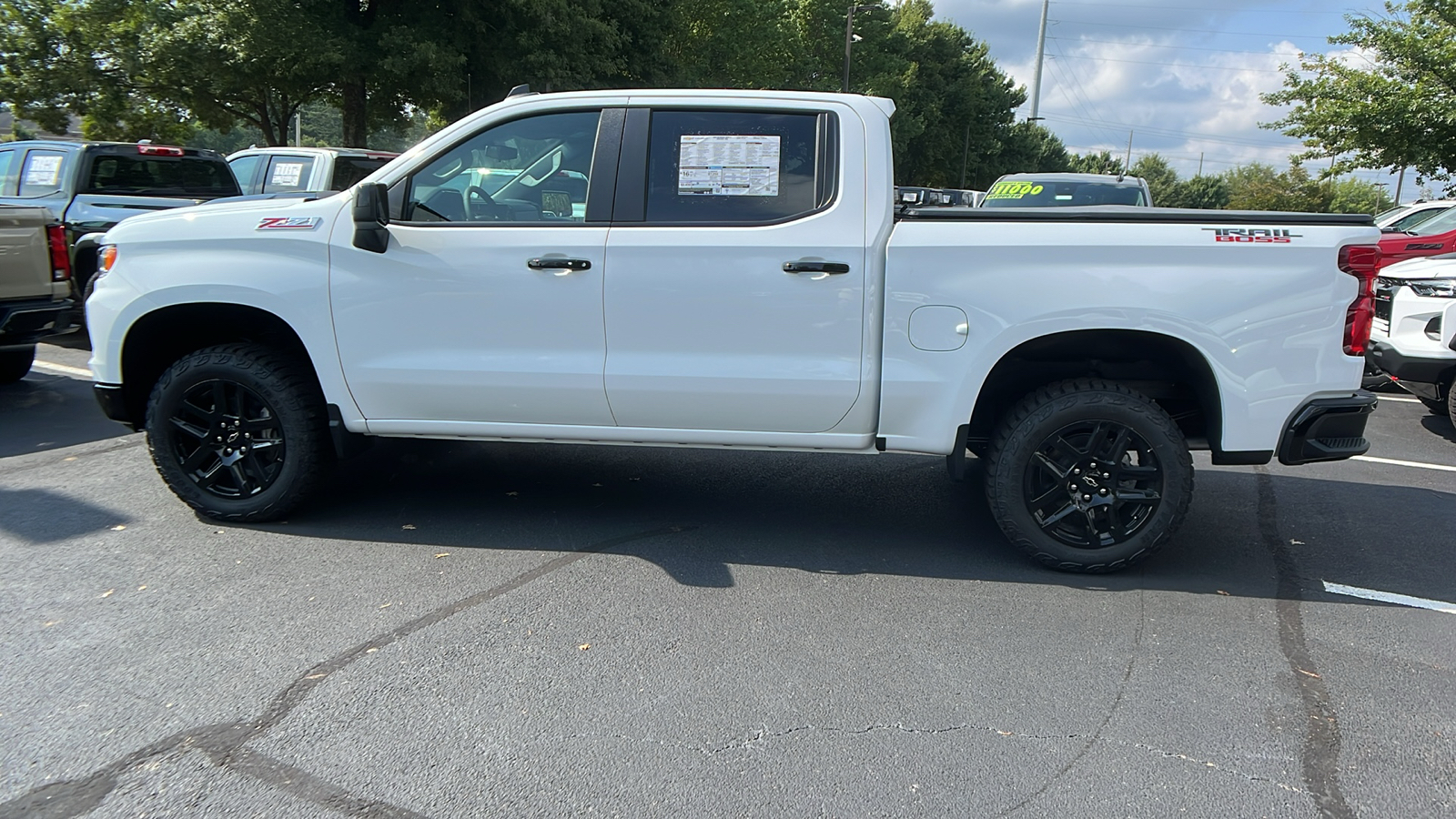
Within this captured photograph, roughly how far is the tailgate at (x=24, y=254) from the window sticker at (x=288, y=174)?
338 cm

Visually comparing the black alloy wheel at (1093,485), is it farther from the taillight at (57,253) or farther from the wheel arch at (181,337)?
the taillight at (57,253)

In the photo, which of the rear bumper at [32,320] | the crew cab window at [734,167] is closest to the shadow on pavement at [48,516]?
the rear bumper at [32,320]

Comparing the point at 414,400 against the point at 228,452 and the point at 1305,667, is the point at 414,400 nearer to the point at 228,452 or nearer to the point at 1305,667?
the point at 228,452

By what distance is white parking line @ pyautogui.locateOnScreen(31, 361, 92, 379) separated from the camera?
27.8 feet

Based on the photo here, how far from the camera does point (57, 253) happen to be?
7352 millimetres

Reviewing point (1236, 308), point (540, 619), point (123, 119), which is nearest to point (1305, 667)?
point (1236, 308)

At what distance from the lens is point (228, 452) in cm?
475

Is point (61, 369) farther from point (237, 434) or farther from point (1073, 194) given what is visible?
point (1073, 194)

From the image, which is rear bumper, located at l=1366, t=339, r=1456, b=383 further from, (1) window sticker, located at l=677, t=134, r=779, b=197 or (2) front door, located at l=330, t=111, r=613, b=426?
(2) front door, located at l=330, t=111, r=613, b=426

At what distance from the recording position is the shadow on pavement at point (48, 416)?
250 inches

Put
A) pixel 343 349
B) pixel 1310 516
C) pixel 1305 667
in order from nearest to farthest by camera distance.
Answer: pixel 1305 667
pixel 343 349
pixel 1310 516

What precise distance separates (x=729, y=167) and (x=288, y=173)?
8.06m

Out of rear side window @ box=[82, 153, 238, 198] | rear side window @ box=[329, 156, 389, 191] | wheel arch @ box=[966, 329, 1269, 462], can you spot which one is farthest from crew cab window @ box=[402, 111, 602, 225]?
rear side window @ box=[82, 153, 238, 198]

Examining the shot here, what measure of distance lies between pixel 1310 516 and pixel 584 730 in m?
4.20
